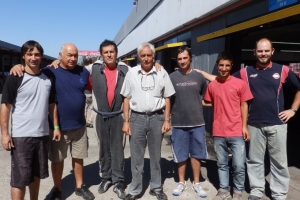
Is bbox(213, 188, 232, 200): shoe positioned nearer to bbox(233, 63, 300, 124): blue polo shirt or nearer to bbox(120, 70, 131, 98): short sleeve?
bbox(233, 63, 300, 124): blue polo shirt

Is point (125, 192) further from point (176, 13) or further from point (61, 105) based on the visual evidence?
point (176, 13)

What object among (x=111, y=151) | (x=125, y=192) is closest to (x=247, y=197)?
(x=125, y=192)

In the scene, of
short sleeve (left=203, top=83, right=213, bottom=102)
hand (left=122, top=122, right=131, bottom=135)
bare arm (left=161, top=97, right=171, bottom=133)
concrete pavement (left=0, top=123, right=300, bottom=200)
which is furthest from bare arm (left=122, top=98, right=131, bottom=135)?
short sleeve (left=203, top=83, right=213, bottom=102)

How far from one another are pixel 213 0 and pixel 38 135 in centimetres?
463

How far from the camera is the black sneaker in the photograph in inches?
125

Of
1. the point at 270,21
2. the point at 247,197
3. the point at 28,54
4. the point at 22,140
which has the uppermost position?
the point at 270,21

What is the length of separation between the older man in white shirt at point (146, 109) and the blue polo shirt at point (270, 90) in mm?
939

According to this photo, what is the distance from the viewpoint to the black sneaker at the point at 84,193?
10.5ft

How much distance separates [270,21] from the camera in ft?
10.5

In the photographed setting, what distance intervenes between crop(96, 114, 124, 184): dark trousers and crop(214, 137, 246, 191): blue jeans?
3.88 ft

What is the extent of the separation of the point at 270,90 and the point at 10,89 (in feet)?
8.61

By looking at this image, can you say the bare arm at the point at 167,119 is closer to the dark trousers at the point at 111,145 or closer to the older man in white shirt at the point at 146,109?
the older man in white shirt at the point at 146,109

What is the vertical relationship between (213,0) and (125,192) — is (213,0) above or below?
above

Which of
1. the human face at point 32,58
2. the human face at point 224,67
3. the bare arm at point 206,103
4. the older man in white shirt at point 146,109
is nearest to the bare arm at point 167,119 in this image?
the older man in white shirt at point 146,109
